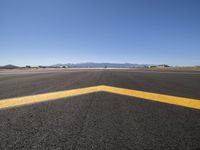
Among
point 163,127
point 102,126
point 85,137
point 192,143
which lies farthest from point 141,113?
point 85,137

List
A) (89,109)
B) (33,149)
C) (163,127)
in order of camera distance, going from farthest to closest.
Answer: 1. (89,109)
2. (163,127)
3. (33,149)

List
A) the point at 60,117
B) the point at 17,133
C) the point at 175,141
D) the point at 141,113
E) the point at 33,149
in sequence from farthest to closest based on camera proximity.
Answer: the point at 141,113, the point at 60,117, the point at 17,133, the point at 175,141, the point at 33,149

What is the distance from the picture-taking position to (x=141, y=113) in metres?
1.81

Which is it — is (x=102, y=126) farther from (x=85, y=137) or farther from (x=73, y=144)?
(x=73, y=144)

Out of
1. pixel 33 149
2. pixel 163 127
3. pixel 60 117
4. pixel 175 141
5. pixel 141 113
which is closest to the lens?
pixel 33 149

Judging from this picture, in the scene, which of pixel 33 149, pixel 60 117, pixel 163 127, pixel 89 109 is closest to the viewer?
pixel 33 149

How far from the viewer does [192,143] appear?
1088 mm

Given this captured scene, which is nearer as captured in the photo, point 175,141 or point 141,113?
point 175,141

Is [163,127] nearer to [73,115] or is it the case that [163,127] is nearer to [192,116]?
[192,116]

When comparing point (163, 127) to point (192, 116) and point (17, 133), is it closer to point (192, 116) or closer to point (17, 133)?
point (192, 116)

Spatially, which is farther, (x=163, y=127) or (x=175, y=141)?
(x=163, y=127)

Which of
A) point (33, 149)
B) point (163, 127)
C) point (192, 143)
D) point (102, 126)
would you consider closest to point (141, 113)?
point (163, 127)

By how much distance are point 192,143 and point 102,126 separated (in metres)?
0.70

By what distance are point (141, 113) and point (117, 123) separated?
18.0 inches
